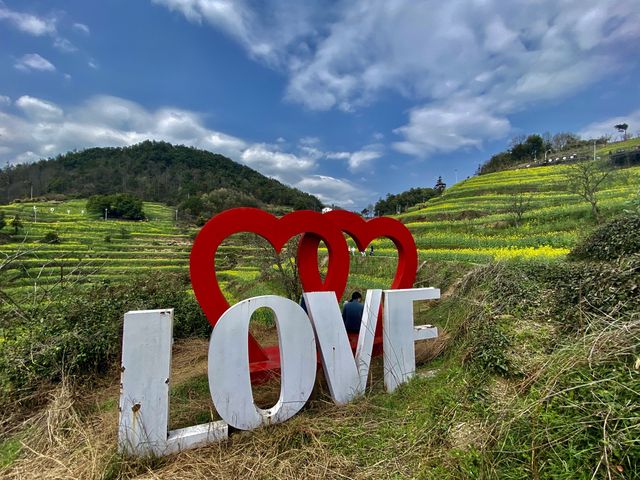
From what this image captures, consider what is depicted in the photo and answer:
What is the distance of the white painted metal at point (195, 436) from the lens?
9.76 feet

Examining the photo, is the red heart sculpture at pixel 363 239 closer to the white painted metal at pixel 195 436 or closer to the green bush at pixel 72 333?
the white painted metal at pixel 195 436

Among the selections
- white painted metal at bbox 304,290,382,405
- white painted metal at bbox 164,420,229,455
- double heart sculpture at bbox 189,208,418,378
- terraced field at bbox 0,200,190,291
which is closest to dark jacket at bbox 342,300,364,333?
double heart sculpture at bbox 189,208,418,378

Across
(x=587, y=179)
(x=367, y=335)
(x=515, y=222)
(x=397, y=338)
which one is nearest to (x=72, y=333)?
(x=367, y=335)

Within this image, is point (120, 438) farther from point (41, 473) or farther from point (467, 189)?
point (467, 189)

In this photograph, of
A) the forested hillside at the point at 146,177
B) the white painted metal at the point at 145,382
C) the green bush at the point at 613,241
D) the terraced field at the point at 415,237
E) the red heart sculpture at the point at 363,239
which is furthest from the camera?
the forested hillside at the point at 146,177

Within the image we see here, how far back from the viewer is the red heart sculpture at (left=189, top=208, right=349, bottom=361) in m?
3.84

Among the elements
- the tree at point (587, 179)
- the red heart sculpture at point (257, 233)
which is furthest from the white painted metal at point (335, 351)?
the tree at point (587, 179)

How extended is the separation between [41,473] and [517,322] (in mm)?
4632

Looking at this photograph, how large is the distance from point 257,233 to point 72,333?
3322 millimetres

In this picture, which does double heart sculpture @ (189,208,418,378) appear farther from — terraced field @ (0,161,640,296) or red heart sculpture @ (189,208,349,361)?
terraced field @ (0,161,640,296)

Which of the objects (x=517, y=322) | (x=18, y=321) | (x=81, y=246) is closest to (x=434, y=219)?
(x=517, y=322)

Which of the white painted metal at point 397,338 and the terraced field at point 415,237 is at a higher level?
the terraced field at point 415,237

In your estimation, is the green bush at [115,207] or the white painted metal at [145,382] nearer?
the white painted metal at [145,382]

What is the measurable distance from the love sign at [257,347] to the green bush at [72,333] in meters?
2.09
